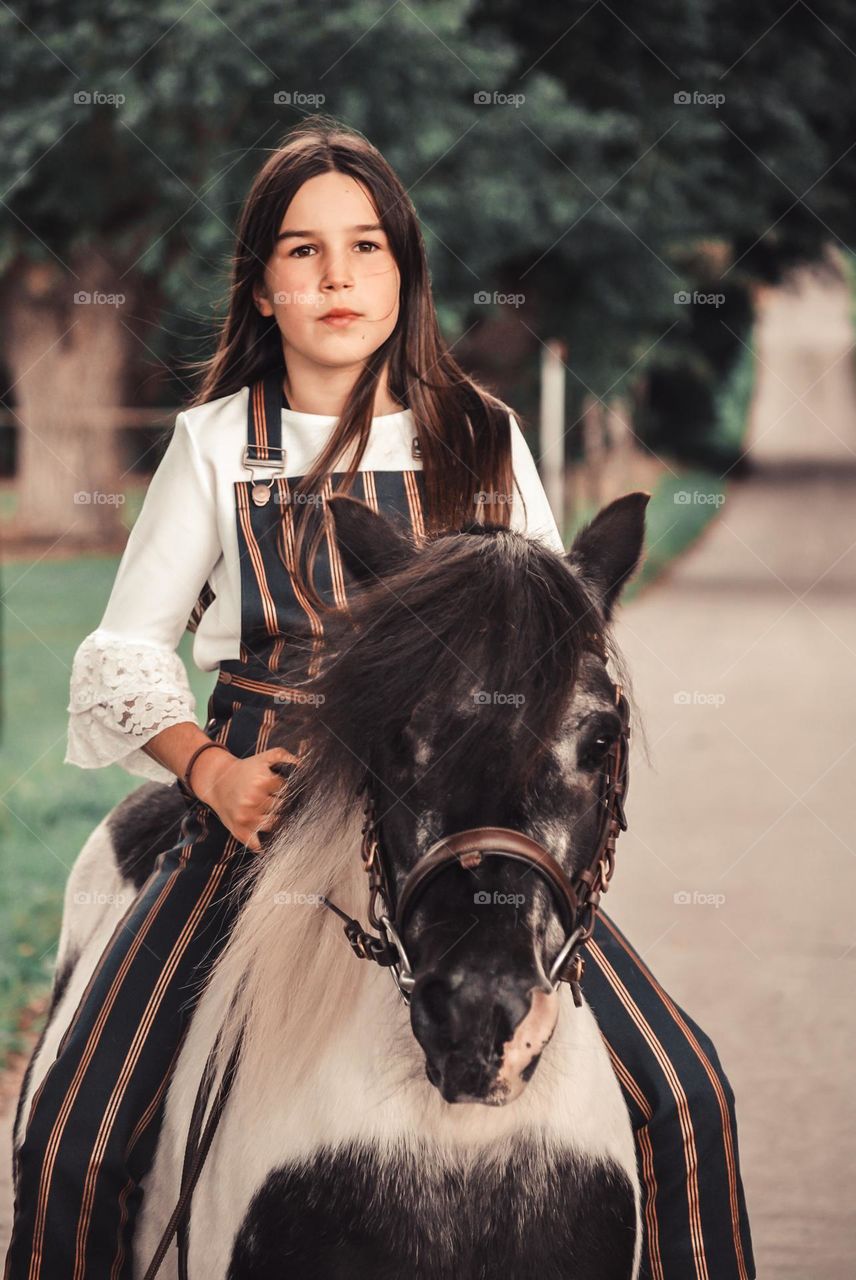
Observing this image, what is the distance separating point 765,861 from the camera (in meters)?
8.38

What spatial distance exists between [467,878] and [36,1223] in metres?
1.16

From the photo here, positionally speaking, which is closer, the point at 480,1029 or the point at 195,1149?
the point at 480,1029

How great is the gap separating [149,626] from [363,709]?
71 centimetres

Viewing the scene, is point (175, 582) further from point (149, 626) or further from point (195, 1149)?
point (195, 1149)

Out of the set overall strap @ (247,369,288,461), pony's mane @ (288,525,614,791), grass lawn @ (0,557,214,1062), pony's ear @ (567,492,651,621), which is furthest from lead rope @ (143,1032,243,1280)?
grass lawn @ (0,557,214,1062)

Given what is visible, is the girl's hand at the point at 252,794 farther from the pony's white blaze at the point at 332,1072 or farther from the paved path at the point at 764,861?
the paved path at the point at 764,861

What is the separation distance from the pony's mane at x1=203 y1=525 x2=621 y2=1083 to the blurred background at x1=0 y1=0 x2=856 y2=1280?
109 inches

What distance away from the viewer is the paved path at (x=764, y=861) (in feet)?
15.7

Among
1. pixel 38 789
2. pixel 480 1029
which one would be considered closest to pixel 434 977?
pixel 480 1029

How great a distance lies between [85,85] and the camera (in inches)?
519

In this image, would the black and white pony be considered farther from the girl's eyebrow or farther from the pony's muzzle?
the girl's eyebrow

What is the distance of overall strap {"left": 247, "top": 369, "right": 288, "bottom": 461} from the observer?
2607 millimetres

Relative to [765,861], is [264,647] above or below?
above

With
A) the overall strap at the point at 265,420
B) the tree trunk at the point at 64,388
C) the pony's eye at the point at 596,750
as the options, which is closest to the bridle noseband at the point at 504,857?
the pony's eye at the point at 596,750
